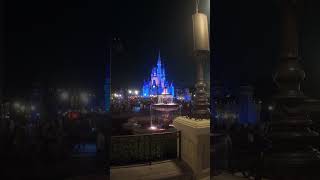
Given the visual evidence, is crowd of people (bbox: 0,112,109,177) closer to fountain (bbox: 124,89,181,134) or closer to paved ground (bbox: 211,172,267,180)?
fountain (bbox: 124,89,181,134)

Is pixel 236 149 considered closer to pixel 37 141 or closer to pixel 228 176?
pixel 228 176

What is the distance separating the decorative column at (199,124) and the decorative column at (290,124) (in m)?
1.64

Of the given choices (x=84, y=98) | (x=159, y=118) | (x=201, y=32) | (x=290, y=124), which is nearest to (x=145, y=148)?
(x=159, y=118)

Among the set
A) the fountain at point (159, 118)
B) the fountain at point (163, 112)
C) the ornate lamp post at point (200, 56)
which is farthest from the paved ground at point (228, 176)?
the fountain at point (163, 112)

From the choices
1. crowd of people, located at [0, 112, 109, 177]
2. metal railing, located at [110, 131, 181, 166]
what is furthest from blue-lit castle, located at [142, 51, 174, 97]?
crowd of people, located at [0, 112, 109, 177]

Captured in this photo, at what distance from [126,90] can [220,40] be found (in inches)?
63.4

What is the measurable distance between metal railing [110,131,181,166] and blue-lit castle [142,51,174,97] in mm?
715

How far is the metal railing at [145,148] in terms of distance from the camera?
12.3ft

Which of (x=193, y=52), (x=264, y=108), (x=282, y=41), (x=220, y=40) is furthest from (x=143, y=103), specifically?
(x=282, y=41)

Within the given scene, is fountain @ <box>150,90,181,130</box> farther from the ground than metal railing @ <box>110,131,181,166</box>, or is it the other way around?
fountain @ <box>150,90,181,130</box>

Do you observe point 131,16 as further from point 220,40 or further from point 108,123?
point 108,123

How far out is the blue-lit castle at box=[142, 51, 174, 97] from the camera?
4084 mm

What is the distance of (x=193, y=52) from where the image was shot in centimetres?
383

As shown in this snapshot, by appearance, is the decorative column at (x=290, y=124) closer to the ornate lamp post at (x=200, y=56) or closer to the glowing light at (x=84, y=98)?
the glowing light at (x=84, y=98)
